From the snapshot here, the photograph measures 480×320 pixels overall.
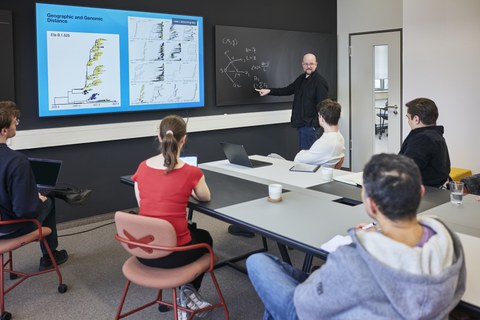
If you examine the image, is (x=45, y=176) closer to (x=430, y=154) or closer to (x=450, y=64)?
(x=430, y=154)

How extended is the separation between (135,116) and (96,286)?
2.03 m

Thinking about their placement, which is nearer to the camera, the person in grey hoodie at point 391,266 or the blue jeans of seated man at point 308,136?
the person in grey hoodie at point 391,266

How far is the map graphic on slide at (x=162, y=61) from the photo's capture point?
15.0ft

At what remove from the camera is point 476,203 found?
2402 mm

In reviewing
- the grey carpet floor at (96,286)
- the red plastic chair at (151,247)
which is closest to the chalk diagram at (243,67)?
the grey carpet floor at (96,286)

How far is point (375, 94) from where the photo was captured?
6359 millimetres

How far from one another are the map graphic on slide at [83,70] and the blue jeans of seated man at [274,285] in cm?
300

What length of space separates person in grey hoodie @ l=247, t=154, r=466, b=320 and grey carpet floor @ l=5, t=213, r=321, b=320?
148 cm

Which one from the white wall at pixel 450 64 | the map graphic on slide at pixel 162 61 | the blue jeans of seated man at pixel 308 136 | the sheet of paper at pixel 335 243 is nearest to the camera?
the sheet of paper at pixel 335 243

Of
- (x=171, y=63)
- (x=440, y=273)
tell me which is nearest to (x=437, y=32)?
(x=171, y=63)

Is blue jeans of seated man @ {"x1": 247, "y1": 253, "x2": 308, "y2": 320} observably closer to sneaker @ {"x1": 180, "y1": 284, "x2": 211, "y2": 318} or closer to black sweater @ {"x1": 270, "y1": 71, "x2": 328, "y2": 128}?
sneaker @ {"x1": 180, "y1": 284, "x2": 211, "y2": 318}

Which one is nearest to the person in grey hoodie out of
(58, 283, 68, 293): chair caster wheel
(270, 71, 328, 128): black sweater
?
(58, 283, 68, 293): chair caster wheel

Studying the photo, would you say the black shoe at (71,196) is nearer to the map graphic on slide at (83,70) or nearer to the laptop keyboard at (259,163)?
the map graphic on slide at (83,70)

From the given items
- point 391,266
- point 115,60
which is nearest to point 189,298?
point 391,266
